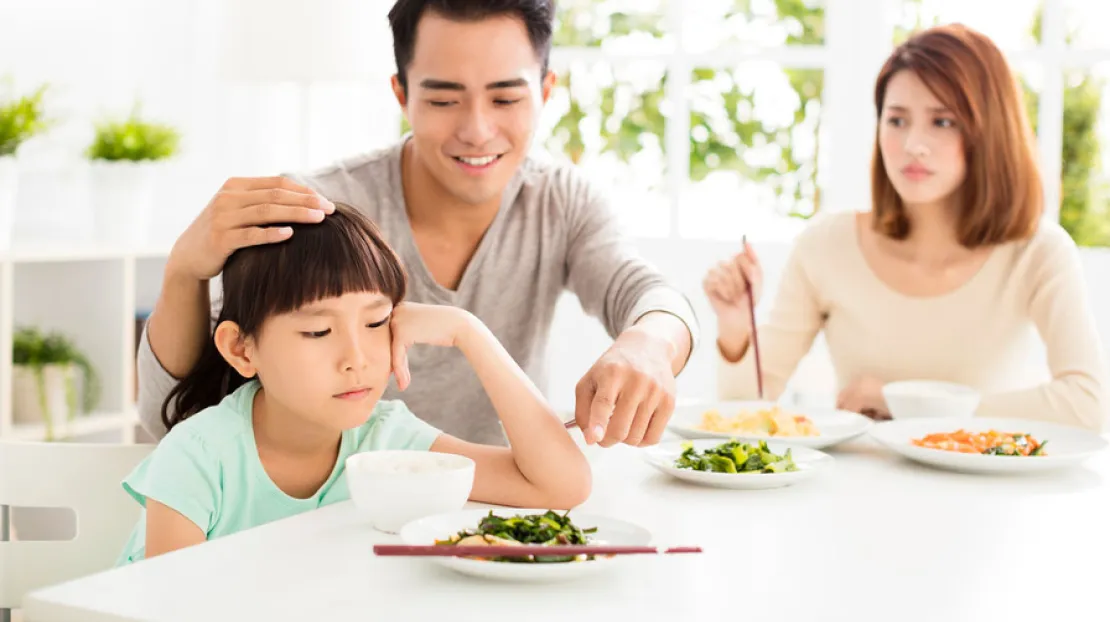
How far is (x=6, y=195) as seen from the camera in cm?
321

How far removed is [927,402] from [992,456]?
326mm

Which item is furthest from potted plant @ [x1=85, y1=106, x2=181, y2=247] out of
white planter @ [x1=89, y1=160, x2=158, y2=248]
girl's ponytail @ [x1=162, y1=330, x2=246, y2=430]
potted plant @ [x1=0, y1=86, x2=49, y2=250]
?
girl's ponytail @ [x1=162, y1=330, x2=246, y2=430]

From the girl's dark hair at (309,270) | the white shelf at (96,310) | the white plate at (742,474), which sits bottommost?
the white shelf at (96,310)

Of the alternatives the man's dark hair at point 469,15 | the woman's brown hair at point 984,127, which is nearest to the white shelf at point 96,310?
the man's dark hair at point 469,15

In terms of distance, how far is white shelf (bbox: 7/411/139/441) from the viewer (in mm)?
3244

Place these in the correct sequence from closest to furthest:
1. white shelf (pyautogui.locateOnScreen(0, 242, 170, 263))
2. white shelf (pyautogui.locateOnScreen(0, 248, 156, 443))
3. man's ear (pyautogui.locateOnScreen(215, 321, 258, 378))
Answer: man's ear (pyautogui.locateOnScreen(215, 321, 258, 378)) → white shelf (pyautogui.locateOnScreen(0, 242, 170, 263)) → white shelf (pyautogui.locateOnScreen(0, 248, 156, 443))

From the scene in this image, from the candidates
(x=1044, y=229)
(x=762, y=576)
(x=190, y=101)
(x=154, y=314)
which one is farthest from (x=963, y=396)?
(x=190, y=101)

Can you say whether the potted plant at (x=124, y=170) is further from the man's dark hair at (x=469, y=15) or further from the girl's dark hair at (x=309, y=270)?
the girl's dark hair at (x=309, y=270)

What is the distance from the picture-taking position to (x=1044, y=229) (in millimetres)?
2477

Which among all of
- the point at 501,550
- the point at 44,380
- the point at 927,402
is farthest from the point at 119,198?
the point at 501,550

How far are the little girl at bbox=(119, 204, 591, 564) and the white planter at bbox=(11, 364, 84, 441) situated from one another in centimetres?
206

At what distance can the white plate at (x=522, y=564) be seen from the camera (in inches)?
39.2

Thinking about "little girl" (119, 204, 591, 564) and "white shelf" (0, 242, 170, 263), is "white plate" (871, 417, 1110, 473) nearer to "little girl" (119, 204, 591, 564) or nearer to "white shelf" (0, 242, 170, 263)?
"little girl" (119, 204, 591, 564)

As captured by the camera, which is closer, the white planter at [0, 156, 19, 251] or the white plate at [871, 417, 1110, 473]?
the white plate at [871, 417, 1110, 473]
